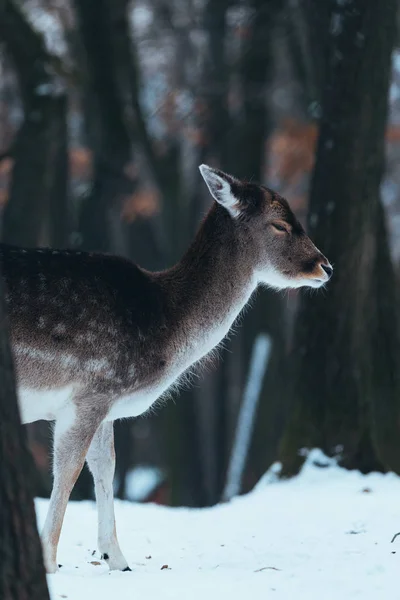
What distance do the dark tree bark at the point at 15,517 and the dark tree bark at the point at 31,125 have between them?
9712mm

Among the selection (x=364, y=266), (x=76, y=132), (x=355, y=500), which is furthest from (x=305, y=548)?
(x=76, y=132)

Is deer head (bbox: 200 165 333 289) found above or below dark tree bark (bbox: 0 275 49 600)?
above

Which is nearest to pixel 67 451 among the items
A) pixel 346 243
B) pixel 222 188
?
pixel 222 188

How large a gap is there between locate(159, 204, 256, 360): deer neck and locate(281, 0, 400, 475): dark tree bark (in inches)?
90.9

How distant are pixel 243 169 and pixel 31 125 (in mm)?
4137

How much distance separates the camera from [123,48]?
17266 millimetres

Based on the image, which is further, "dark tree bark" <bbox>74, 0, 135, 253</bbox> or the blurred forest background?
"dark tree bark" <bbox>74, 0, 135, 253</bbox>

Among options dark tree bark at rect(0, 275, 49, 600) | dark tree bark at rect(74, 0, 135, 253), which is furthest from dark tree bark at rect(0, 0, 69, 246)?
dark tree bark at rect(0, 275, 49, 600)

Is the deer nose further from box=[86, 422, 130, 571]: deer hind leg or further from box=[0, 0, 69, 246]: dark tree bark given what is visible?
box=[0, 0, 69, 246]: dark tree bark

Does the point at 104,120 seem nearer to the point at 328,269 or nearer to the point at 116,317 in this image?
the point at 328,269

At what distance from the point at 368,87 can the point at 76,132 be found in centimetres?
1937

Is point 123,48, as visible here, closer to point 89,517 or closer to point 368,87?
point 368,87

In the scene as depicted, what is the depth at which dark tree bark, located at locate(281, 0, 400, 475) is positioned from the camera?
1055 centimetres

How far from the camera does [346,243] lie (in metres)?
10.5
